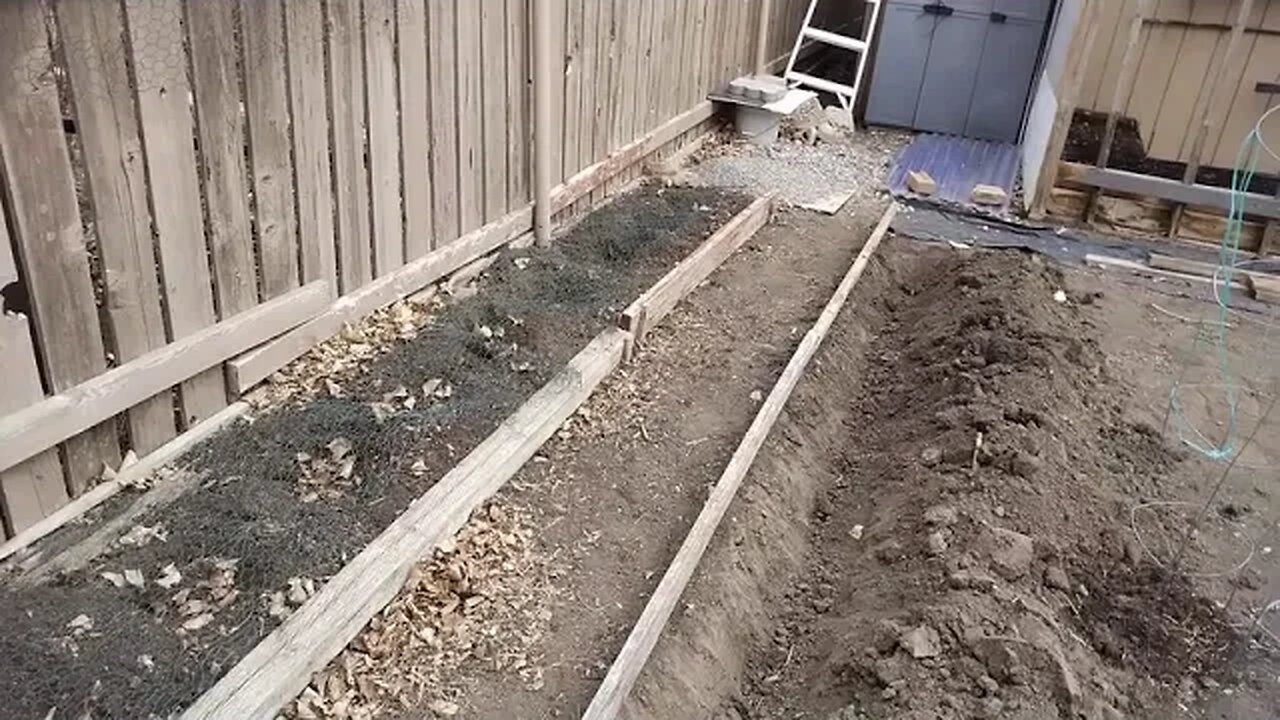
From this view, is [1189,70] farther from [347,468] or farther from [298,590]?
[298,590]

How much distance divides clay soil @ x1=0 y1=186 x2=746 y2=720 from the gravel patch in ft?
8.22

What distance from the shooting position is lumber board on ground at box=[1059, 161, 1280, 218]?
21.0 feet

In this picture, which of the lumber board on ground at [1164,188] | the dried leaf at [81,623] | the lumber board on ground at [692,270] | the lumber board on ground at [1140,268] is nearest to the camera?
the dried leaf at [81,623]

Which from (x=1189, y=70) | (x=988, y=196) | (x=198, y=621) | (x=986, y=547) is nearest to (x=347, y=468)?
(x=198, y=621)

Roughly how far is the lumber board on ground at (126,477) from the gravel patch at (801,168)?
163 inches

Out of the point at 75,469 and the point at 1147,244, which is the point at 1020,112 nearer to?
the point at 1147,244

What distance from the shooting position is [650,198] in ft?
20.4

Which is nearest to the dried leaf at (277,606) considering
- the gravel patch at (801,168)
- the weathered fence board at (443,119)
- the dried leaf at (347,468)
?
the dried leaf at (347,468)

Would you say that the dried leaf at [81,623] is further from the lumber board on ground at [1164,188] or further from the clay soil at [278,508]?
the lumber board on ground at [1164,188]

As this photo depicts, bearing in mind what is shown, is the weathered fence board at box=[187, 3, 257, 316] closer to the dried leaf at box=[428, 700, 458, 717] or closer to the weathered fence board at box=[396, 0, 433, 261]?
the weathered fence board at box=[396, 0, 433, 261]

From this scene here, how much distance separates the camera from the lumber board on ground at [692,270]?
4430 millimetres

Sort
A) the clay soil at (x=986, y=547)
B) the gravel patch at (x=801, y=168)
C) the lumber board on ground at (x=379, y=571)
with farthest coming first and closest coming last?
the gravel patch at (x=801, y=168) < the clay soil at (x=986, y=547) < the lumber board on ground at (x=379, y=571)

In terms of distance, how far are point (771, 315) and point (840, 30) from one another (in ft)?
21.1

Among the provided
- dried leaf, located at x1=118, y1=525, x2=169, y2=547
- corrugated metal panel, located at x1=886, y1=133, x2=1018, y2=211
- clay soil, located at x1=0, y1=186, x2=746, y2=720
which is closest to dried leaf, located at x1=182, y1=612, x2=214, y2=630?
clay soil, located at x1=0, y1=186, x2=746, y2=720
